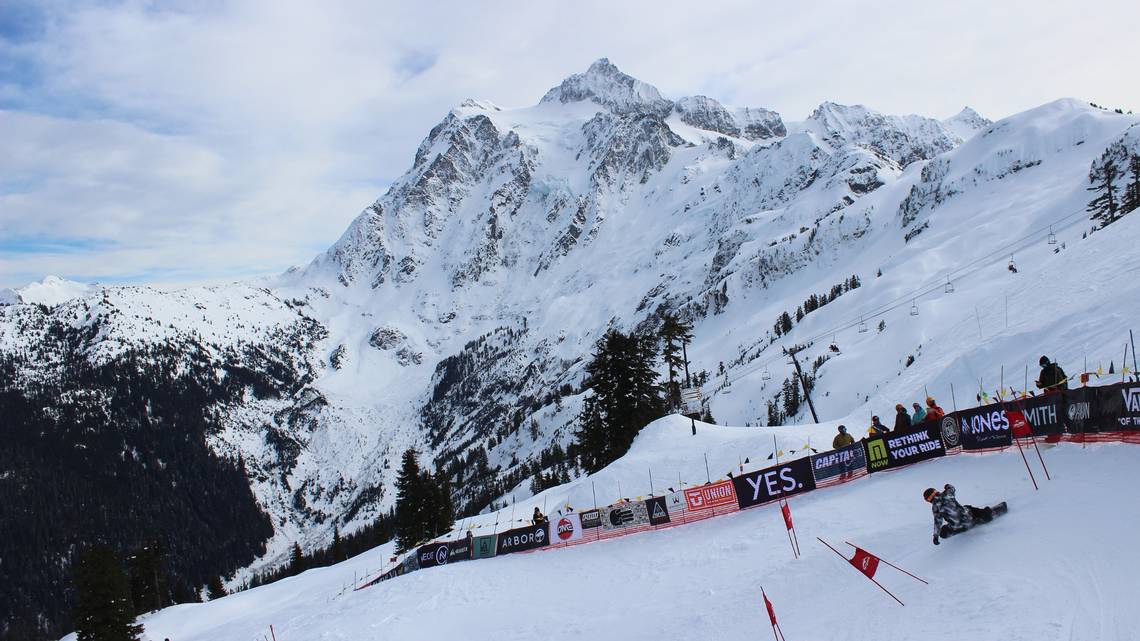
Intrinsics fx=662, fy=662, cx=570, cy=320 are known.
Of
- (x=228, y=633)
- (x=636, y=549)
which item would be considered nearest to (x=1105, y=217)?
(x=636, y=549)

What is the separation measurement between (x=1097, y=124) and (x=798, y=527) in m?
179

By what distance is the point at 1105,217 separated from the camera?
7619cm

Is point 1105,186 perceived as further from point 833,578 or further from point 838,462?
point 833,578

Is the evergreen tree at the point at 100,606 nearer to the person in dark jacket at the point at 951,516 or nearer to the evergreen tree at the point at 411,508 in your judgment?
the evergreen tree at the point at 411,508

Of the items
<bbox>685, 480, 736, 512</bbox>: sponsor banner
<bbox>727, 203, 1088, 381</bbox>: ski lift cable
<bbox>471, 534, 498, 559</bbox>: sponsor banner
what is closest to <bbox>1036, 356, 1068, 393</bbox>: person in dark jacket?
<bbox>685, 480, 736, 512</bbox>: sponsor banner

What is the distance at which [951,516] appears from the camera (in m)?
14.9

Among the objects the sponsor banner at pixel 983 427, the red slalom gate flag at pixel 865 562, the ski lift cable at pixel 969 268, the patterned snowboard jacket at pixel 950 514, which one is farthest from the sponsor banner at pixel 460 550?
the ski lift cable at pixel 969 268

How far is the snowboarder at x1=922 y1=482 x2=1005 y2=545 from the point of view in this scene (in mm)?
14852

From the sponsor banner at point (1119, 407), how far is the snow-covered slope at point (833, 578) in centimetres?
70

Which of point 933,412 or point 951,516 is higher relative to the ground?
point 933,412

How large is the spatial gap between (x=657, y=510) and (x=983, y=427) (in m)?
12.3

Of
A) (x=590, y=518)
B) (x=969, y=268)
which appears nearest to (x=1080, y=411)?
(x=590, y=518)

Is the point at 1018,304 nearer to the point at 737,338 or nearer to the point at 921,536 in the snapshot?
the point at 921,536

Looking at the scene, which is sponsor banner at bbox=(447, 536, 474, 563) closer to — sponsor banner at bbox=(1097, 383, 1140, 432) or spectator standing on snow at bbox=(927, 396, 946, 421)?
spectator standing on snow at bbox=(927, 396, 946, 421)
